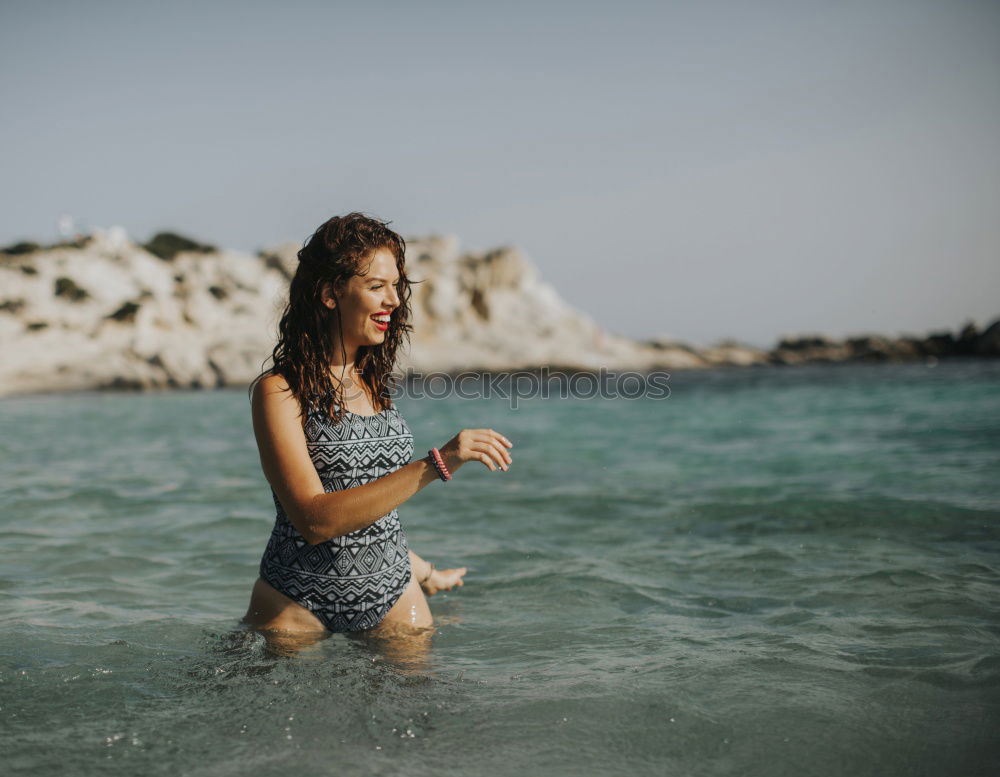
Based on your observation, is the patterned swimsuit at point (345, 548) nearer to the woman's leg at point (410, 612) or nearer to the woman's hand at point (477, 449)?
the woman's leg at point (410, 612)

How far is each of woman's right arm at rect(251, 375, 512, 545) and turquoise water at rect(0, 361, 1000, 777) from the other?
0.71 metres

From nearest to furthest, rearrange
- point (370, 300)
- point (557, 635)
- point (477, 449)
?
point (477, 449), point (370, 300), point (557, 635)

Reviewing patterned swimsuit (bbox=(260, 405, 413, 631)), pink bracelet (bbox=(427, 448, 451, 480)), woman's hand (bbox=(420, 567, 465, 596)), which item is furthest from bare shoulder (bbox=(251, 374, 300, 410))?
woman's hand (bbox=(420, 567, 465, 596))

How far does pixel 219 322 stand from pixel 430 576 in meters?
45.0

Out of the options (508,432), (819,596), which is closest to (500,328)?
(508,432)

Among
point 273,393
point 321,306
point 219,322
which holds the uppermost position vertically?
point 219,322

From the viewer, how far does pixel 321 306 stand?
3.49 meters

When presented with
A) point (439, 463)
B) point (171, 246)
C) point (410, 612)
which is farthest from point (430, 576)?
point (171, 246)

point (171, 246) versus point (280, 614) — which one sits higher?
point (171, 246)

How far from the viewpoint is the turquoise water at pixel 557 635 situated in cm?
297

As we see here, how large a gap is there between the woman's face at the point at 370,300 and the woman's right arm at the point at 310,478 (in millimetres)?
390

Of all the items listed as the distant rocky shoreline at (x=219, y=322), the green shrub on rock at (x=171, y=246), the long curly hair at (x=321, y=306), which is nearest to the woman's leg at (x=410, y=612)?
the long curly hair at (x=321, y=306)

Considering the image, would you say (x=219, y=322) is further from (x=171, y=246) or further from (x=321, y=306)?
(x=321, y=306)

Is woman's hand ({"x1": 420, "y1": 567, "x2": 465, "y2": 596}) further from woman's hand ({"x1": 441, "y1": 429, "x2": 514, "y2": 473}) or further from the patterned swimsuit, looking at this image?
woman's hand ({"x1": 441, "y1": 429, "x2": 514, "y2": 473})
